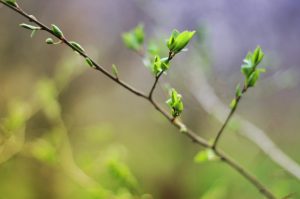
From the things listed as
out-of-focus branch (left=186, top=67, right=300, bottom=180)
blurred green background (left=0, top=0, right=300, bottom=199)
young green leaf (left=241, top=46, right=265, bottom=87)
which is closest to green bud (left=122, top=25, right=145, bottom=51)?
young green leaf (left=241, top=46, right=265, bottom=87)

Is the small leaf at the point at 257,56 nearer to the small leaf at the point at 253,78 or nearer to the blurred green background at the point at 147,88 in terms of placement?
the small leaf at the point at 253,78

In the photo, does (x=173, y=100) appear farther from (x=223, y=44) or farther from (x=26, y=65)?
(x=223, y=44)

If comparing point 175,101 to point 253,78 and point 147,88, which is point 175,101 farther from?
point 147,88

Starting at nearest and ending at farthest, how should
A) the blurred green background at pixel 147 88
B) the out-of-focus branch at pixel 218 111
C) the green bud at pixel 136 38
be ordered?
the green bud at pixel 136 38 → the out-of-focus branch at pixel 218 111 → the blurred green background at pixel 147 88

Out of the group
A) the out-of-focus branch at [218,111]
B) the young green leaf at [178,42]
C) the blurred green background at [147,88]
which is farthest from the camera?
the blurred green background at [147,88]

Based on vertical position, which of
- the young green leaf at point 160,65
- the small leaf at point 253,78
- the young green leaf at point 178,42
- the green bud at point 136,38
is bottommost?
the young green leaf at point 160,65

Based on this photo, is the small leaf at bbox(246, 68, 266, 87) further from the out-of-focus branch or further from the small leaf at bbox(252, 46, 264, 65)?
the out-of-focus branch

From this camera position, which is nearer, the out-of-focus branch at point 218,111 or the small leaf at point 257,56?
the small leaf at point 257,56

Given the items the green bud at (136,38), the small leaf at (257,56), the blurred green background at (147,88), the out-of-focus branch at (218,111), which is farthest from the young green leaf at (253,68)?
the blurred green background at (147,88)

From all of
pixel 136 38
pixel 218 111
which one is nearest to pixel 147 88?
pixel 218 111
